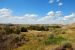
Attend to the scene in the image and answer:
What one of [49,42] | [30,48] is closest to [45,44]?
[49,42]

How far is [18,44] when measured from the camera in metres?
28.0

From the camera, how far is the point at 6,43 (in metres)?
27.3

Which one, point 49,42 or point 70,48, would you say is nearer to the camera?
point 70,48

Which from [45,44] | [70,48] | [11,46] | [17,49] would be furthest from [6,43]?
[70,48]

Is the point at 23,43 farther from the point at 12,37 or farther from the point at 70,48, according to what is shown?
the point at 70,48

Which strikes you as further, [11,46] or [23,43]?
[23,43]

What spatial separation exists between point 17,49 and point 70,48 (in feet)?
21.3

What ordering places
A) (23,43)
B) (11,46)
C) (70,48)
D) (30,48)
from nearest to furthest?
(70,48) < (30,48) < (11,46) < (23,43)

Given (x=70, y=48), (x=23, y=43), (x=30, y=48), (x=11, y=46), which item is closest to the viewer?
(x=70, y=48)

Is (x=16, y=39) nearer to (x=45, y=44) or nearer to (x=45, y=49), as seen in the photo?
(x=45, y=44)

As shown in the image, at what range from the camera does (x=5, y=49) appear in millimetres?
24922

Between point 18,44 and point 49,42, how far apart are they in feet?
13.5

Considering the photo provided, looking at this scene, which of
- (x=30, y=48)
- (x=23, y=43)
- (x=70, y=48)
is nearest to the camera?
(x=70, y=48)

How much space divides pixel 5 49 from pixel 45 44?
513cm
